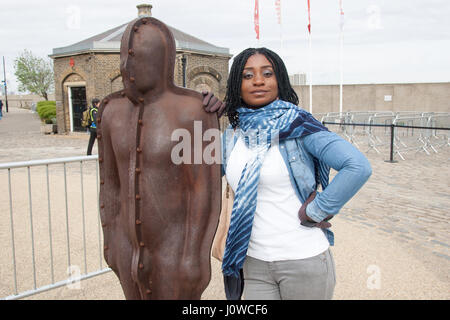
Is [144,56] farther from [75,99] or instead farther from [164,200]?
[75,99]

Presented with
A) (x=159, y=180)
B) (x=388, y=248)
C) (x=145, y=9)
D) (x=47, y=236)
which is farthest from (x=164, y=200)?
(x=145, y=9)

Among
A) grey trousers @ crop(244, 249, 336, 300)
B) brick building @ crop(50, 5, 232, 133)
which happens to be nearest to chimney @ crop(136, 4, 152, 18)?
brick building @ crop(50, 5, 232, 133)

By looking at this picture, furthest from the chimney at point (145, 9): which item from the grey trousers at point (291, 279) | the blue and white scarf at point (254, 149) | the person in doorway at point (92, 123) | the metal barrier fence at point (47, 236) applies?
the grey trousers at point (291, 279)

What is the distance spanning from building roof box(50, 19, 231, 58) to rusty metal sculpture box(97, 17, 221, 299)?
1625cm

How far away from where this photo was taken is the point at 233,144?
206 centimetres

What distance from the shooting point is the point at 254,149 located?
1947 millimetres

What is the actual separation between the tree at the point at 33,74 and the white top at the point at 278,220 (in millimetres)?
48525

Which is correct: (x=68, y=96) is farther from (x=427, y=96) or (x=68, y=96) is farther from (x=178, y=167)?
(x=178, y=167)

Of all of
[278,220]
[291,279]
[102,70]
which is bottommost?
[291,279]

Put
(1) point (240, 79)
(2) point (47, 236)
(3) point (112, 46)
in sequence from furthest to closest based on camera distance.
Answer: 1. (3) point (112, 46)
2. (2) point (47, 236)
3. (1) point (240, 79)

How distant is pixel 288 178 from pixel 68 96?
20.9 m

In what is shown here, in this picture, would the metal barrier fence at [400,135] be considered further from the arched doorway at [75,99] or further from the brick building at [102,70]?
the arched doorway at [75,99]

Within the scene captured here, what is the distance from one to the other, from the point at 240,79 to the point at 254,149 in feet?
1.17
